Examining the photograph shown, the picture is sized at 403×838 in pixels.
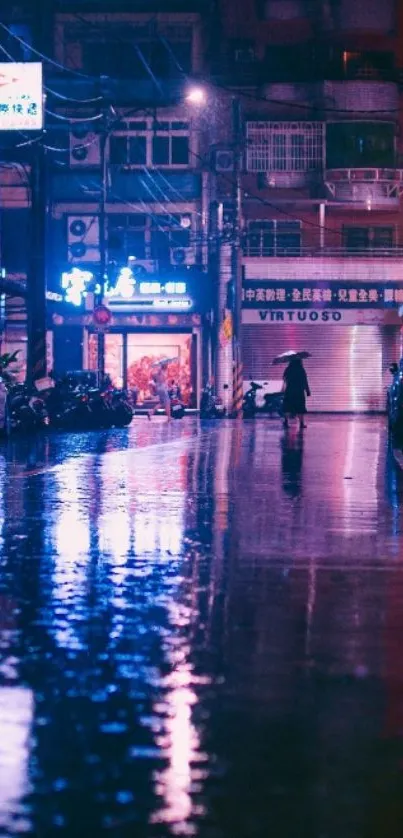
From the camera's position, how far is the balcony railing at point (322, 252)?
56000 mm

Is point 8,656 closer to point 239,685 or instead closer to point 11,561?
point 239,685

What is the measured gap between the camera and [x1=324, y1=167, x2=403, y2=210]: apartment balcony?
5419cm

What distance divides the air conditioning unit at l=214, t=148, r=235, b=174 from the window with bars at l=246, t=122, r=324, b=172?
1.49m

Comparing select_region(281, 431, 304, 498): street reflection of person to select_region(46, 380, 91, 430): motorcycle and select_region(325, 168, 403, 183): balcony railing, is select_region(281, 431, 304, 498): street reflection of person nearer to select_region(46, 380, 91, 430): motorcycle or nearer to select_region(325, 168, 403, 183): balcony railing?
select_region(46, 380, 91, 430): motorcycle

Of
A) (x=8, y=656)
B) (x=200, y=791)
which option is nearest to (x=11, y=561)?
(x=8, y=656)

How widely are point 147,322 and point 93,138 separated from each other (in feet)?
24.5

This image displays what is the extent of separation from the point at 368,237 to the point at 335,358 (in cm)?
506

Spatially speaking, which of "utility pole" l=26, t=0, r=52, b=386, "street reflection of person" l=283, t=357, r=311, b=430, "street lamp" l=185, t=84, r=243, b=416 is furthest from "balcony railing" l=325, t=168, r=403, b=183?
"utility pole" l=26, t=0, r=52, b=386

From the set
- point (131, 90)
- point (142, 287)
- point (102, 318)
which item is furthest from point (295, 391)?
point (131, 90)

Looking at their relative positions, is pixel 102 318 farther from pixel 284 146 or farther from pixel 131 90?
pixel 284 146

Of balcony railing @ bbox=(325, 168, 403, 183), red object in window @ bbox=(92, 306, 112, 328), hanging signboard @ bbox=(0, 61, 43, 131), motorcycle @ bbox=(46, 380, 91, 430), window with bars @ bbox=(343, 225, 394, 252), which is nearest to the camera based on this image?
hanging signboard @ bbox=(0, 61, 43, 131)

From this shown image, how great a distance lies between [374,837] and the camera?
3.87 m

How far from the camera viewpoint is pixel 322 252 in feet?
184

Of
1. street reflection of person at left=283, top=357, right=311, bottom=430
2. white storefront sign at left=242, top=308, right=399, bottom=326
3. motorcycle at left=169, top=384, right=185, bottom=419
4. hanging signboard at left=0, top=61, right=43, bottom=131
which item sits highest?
hanging signboard at left=0, top=61, right=43, bottom=131
